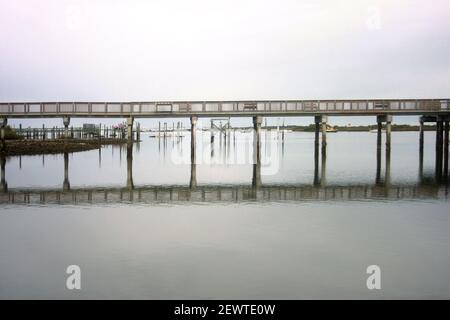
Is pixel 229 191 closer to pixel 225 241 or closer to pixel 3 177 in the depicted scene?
pixel 225 241

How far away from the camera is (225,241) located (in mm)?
13953

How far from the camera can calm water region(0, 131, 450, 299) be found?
1020cm

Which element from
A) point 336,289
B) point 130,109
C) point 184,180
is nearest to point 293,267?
point 336,289

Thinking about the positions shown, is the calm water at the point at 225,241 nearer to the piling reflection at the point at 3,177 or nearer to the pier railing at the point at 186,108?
the piling reflection at the point at 3,177

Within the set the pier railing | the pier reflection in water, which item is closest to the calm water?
the pier reflection in water

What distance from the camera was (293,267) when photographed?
1140 cm

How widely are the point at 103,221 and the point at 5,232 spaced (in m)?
3.17

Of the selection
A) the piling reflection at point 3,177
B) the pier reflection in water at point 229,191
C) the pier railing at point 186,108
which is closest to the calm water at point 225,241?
the pier reflection in water at point 229,191

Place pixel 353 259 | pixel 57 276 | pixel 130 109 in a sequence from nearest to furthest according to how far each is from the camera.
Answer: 1. pixel 57 276
2. pixel 353 259
3. pixel 130 109

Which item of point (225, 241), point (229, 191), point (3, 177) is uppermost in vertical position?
→ point (3, 177)

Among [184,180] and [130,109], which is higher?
[130,109]

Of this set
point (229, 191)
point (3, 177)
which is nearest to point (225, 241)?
point (229, 191)

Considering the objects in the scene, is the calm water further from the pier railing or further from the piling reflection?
the pier railing

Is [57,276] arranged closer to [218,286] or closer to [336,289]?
[218,286]
